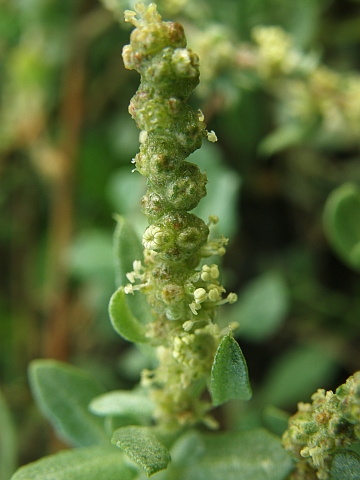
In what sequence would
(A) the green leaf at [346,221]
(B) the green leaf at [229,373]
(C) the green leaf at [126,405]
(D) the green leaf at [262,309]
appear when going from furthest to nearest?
(D) the green leaf at [262,309] → (A) the green leaf at [346,221] → (C) the green leaf at [126,405] → (B) the green leaf at [229,373]

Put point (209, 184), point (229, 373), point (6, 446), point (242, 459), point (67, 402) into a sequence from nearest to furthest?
point (229, 373)
point (242, 459)
point (67, 402)
point (6, 446)
point (209, 184)

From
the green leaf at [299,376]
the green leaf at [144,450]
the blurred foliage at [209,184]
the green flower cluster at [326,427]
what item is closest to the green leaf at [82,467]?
the green leaf at [144,450]

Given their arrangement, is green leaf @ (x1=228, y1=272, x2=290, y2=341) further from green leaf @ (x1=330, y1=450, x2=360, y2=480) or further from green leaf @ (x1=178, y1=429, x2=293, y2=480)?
green leaf @ (x1=330, y1=450, x2=360, y2=480)

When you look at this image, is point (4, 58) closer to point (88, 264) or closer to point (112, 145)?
point (112, 145)

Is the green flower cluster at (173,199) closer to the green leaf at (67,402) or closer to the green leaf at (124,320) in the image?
the green leaf at (124,320)

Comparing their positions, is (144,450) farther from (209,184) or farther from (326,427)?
(209,184)

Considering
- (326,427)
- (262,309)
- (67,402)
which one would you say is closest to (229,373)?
(326,427)

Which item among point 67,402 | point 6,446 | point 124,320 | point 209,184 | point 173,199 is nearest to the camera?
point 173,199
